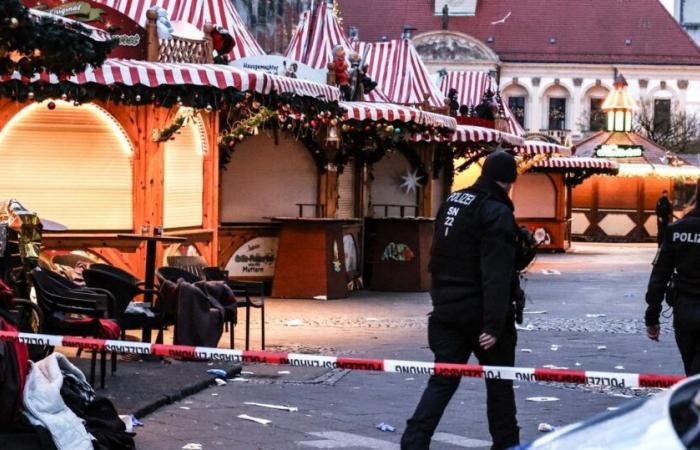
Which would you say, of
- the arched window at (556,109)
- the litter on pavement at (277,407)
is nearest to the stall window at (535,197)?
the litter on pavement at (277,407)

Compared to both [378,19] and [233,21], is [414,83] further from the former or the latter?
[378,19]

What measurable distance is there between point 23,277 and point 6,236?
0.43 m

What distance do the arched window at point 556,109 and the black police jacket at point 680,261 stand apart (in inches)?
3146

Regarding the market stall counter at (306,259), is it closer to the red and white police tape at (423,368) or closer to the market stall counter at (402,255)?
the market stall counter at (402,255)

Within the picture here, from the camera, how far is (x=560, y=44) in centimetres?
8588

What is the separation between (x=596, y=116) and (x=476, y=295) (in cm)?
7854

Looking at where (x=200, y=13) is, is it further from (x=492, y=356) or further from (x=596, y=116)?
(x=596, y=116)

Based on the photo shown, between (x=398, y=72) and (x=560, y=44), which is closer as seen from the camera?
(x=398, y=72)

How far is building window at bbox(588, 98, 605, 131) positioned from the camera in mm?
83875

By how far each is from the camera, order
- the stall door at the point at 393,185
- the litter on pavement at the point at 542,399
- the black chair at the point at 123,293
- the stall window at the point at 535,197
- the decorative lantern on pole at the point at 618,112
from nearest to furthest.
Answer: the litter on pavement at the point at 542,399, the black chair at the point at 123,293, the stall door at the point at 393,185, the stall window at the point at 535,197, the decorative lantern on pole at the point at 618,112

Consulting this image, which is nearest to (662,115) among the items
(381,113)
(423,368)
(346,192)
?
(346,192)

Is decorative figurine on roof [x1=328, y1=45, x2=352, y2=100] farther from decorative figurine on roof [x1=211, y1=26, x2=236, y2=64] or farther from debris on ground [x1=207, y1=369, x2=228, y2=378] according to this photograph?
debris on ground [x1=207, y1=369, x2=228, y2=378]

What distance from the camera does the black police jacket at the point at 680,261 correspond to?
841 centimetres

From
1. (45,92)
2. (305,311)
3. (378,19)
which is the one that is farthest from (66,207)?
(378,19)
